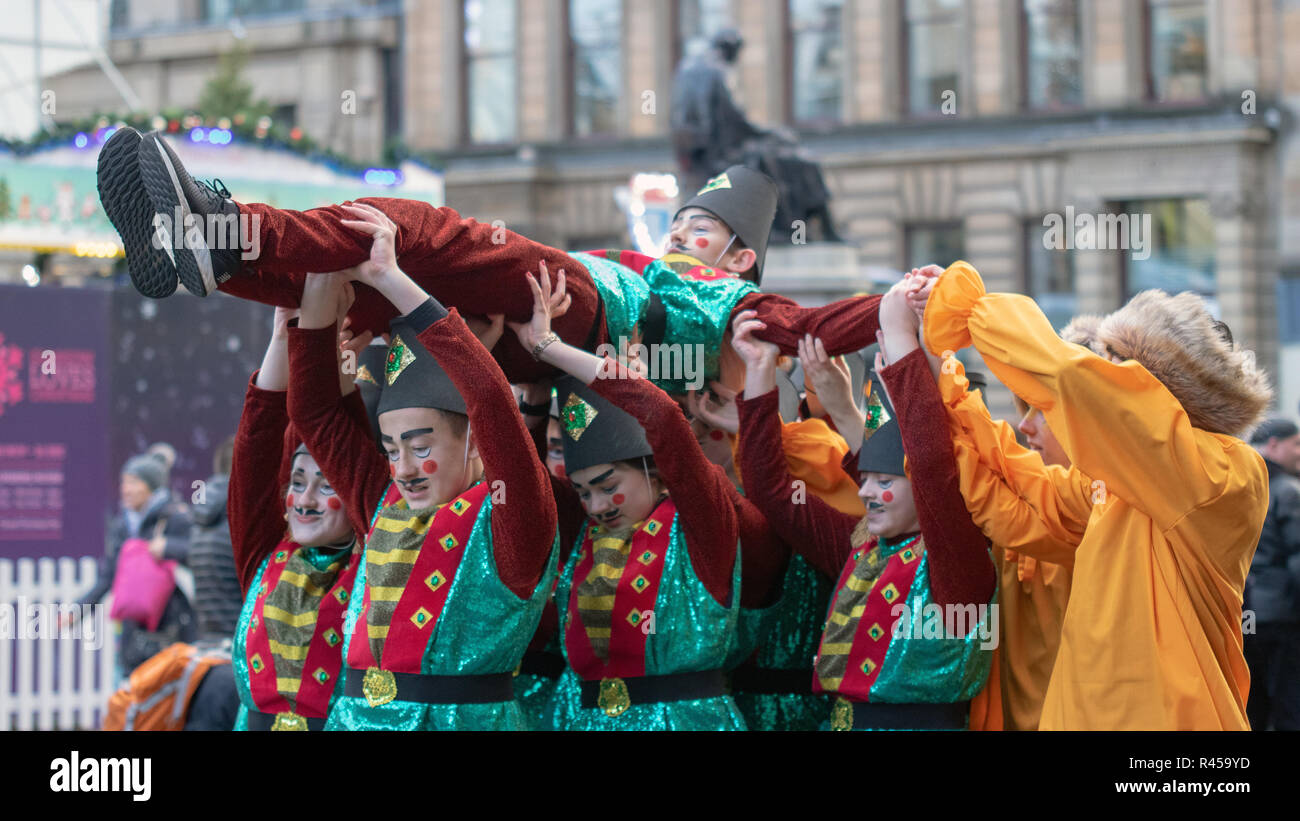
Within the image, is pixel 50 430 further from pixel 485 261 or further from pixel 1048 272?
pixel 1048 272

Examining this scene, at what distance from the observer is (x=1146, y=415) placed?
3062mm

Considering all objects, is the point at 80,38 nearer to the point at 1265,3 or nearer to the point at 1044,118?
the point at 1044,118

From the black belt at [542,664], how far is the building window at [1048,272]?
54.0 feet

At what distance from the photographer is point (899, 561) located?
372 cm

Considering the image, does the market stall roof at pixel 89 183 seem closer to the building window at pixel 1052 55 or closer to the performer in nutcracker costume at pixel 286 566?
the performer in nutcracker costume at pixel 286 566

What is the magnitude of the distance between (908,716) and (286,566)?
5.26 ft

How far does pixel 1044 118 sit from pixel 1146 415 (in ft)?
58.2

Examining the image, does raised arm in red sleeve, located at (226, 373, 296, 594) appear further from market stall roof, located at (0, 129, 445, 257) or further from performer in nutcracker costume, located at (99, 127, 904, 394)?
market stall roof, located at (0, 129, 445, 257)

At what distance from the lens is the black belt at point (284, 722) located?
3908 millimetres

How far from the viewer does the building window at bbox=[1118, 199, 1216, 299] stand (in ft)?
62.3

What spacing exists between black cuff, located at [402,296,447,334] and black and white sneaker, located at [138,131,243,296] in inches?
17.8

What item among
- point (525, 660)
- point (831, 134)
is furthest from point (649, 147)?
point (525, 660)

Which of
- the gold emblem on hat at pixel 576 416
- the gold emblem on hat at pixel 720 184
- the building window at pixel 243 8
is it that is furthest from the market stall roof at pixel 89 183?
the building window at pixel 243 8

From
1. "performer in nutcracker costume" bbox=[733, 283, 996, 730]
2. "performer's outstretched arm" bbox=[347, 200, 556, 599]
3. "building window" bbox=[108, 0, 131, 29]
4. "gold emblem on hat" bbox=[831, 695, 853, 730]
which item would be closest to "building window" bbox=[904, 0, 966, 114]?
"building window" bbox=[108, 0, 131, 29]
